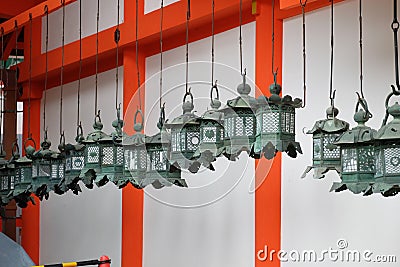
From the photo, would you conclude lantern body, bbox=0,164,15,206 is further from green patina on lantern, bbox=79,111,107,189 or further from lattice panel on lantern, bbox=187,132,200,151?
lattice panel on lantern, bbox=187,132,200,151

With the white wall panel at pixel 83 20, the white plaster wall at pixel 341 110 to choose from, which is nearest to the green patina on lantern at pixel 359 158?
the white plaster wall at pixel 341 110

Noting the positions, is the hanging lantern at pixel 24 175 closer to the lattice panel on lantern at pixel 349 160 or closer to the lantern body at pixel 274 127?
the lantern body at pixel 274 127

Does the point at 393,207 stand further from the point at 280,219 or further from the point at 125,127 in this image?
the point at 125,127

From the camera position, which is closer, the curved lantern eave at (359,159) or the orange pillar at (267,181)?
the curved lantern eave at (359,159)

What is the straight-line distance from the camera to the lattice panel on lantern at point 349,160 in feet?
12.5

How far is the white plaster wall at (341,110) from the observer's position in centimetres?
506

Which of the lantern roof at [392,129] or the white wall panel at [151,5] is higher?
the white wall panel at [151,5]

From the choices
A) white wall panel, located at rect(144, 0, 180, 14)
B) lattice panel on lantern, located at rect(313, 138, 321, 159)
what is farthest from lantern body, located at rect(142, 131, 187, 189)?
white wall panel, located at rect(144, 0, 180, 14)

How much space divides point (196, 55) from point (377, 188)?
11.5ft

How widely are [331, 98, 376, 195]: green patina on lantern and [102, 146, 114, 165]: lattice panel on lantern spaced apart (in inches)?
72.8

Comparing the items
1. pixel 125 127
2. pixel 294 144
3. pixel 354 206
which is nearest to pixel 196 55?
pixel 125 127

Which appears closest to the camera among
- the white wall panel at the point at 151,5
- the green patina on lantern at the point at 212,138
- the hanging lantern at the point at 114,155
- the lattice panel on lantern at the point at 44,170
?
the green patina on lantern at the point at 212,138

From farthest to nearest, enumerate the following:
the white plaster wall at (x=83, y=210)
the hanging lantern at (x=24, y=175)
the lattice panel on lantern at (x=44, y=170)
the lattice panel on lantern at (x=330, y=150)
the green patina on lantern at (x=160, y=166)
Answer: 1. the white plaster wall at (x=83, y=210)
2. the hanging lantern at (x=24, y=175)
3. the lattice panel on lantern at (x=44, y=170)
4. the green patina on lantern at (x=160, y=166)
5. the lattice panel on lantern at (x=330, y=150)

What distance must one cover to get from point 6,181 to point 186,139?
2.49m
